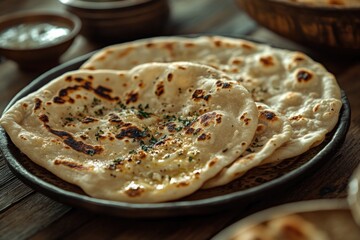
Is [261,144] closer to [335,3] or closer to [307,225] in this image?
[307,225]

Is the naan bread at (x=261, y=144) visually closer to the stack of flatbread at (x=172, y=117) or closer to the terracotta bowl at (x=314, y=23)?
the stack of flatbread at (x=172, y=117)

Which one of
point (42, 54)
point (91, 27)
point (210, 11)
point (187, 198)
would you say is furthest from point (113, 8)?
point (187, 198)

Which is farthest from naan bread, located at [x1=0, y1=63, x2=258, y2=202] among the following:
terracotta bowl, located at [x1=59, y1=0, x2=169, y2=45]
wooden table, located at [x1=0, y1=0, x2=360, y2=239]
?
terracotta bowl, located at [x1=59, y1=0, x2=169, y2=45]

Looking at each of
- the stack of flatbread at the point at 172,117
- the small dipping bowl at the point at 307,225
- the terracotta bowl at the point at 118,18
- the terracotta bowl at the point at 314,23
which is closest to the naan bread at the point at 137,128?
the stack of flatbread at the point at 172,117

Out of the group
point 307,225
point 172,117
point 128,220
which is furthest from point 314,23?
point 307,225

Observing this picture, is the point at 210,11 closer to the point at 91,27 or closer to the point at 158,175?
the point at 91,27
